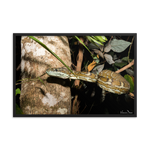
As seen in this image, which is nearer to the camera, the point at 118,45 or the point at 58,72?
the point at 58,72

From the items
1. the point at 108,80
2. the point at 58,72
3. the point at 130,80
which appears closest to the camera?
the point at 58,72

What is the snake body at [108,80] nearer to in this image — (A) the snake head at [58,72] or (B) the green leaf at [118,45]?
(A) the snake head at [58,72]

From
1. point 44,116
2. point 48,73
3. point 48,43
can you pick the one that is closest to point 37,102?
point 44,116

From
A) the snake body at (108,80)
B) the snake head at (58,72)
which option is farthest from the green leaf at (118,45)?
the snake head at (58,72)

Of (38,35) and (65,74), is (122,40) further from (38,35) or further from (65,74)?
(38,35)

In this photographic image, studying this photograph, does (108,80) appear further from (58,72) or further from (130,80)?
(58,72)

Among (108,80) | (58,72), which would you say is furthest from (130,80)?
(58,72)

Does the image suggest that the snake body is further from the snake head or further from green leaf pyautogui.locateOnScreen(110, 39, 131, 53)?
green leaf pyautogui.locateOnScreen(110, 39, 131, 53)
